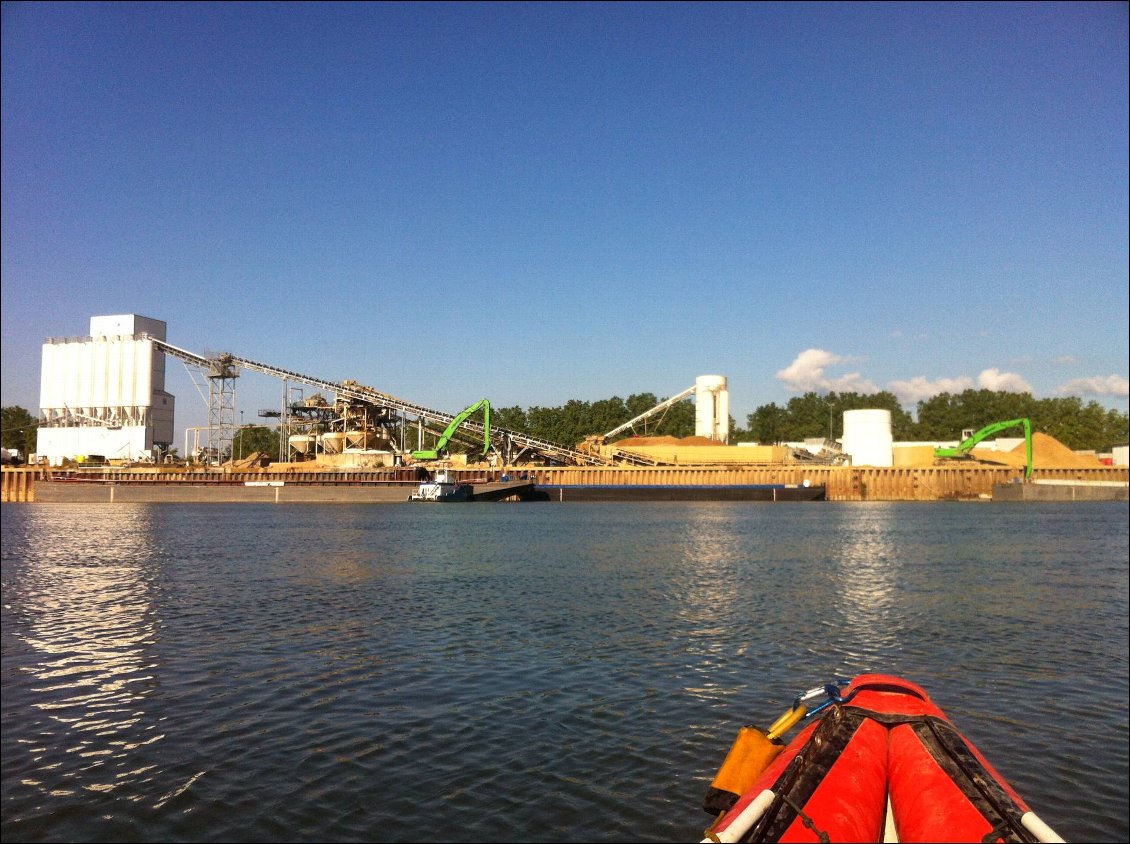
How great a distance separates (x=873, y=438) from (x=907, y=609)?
102m

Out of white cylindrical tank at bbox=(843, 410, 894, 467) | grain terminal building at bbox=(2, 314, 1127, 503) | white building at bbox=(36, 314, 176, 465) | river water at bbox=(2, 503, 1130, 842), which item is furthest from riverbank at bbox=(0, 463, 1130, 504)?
Result: river water at bbox=(2, 503, 1130, 842)

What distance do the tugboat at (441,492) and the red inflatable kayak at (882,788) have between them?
3634 inches

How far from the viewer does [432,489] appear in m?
98.2

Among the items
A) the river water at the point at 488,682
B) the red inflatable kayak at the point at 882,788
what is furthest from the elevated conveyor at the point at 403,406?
the red inflatable kayak at the point at 882,788

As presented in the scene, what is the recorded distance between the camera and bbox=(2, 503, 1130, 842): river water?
970cm

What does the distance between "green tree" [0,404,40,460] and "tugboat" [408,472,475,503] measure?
113933 mm

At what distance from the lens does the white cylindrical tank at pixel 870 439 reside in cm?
11831

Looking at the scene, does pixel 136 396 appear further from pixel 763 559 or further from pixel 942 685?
pixel 942 685

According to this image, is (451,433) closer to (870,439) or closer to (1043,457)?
(870,439)

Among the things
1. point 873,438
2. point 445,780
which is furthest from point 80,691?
point 873,438

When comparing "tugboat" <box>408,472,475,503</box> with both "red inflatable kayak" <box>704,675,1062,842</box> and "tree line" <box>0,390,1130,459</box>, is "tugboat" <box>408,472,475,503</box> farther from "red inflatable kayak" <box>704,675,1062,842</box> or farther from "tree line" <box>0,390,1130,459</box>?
"red inflatable kayak" <box>704,675,1062,842</box>

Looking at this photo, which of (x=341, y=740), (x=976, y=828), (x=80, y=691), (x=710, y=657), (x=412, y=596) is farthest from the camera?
(x=412, y=596)

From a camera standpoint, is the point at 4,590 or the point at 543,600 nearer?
the point at 543,600

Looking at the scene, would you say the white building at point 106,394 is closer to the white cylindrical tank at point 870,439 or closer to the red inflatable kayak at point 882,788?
the white cylindrical tank at point 870,439
